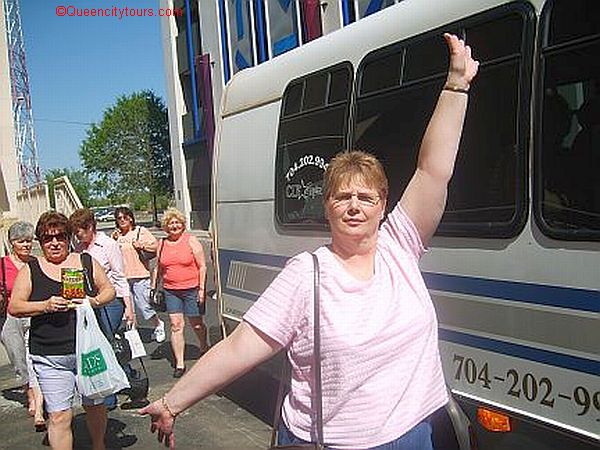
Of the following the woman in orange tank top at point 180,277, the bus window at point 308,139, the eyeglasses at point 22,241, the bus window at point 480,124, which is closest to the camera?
the bus window at point 480,124

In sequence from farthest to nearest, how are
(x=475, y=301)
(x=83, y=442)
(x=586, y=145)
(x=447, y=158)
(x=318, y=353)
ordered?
(x=83, y=442) → (x=475, y=301) → (x=586, y=145) → (x=447, y=158) → (x=318, y=353)

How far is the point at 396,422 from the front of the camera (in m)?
2.20

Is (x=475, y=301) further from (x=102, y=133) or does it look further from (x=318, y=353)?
(x=102, y=133)

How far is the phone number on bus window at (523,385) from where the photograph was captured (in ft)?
9.96

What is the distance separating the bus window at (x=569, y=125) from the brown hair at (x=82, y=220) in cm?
425

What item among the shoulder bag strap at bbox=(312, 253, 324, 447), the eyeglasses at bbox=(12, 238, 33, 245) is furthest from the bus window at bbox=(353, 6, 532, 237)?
the eyeglasses at bbox=(12, 238, 33, 245)

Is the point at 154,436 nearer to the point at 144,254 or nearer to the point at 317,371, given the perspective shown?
the point at 144,254

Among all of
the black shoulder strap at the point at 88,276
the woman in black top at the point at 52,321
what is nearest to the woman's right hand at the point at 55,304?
the woman in black top at the point at 52,321

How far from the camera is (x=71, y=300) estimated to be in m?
4.36

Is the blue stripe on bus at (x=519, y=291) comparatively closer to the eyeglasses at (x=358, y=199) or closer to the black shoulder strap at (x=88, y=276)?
the eyeglasses at (x=358, y=199)

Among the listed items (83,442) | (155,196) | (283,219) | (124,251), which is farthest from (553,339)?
(155,196)

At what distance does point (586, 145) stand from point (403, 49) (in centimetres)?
141

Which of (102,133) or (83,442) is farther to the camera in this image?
(102,133)

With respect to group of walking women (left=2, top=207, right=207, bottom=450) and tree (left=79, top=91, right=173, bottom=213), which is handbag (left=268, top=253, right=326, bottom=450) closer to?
group of walking women (left=2, top=207, right=207, bottom=450)
